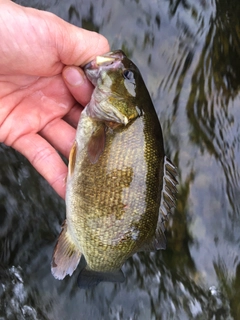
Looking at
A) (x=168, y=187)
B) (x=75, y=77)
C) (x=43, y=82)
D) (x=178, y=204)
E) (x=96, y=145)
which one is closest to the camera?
(x=96, y=145)

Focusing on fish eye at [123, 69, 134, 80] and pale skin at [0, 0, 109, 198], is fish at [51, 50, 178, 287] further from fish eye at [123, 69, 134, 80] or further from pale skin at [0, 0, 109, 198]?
pale skin at [0, 0, 109, 198]

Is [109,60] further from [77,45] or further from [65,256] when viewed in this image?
[65,256]

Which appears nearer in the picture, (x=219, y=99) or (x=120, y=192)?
(x=120, y=192)

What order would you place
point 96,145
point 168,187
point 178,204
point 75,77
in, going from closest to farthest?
point 96,145, point 168,187, point 75,77, point 178,204

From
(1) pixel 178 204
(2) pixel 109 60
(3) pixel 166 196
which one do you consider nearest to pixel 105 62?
(2) pixel 109 60

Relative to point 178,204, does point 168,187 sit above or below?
above

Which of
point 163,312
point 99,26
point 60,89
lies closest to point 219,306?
point 163,312

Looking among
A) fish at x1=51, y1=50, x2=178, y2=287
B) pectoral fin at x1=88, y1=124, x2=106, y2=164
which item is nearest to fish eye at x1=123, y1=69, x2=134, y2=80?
fish at x1=51, y1=50, x2=178, y2=287

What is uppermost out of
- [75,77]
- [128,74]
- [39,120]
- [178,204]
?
[128,74]
